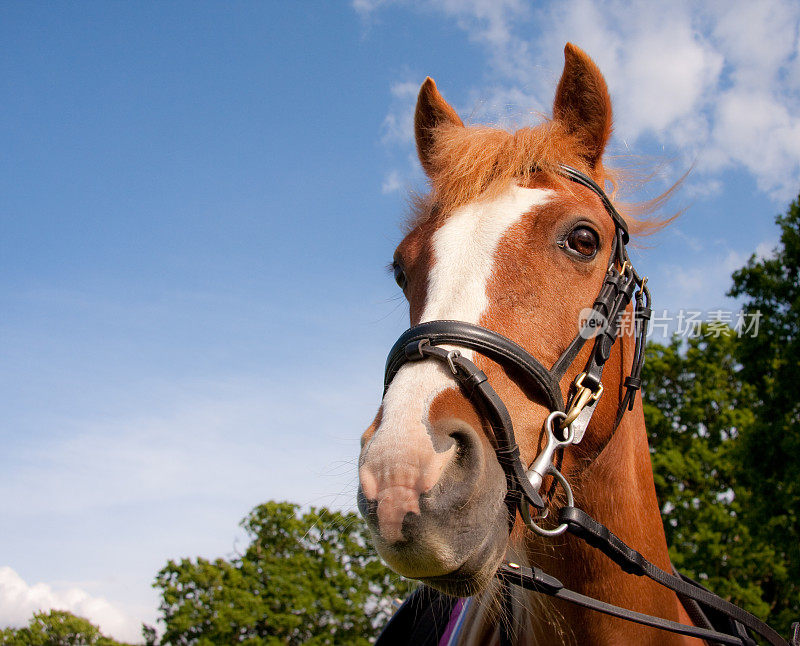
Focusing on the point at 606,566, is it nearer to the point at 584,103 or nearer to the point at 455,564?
the point at 455,564

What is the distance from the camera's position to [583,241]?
2.60 metres

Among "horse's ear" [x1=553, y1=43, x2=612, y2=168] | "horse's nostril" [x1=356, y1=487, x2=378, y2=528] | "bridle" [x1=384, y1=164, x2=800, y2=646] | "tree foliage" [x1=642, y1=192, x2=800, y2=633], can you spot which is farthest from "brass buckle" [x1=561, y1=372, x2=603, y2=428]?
"tree foliage" [x1=642, y1=192, x2=800, y2=633]

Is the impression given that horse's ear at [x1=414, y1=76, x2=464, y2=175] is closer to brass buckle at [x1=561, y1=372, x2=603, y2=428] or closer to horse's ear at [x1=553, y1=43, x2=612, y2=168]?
horse's ear at [x1=553, y1=43, x2=612, y2=168]

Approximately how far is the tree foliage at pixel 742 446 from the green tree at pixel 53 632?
119ft

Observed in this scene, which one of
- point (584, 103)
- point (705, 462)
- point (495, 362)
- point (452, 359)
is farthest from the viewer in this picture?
point (705, 462)

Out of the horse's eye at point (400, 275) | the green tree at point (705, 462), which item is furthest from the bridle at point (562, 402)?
the green tree at point (705, 462)

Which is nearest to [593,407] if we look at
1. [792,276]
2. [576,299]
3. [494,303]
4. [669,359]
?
[576,299]

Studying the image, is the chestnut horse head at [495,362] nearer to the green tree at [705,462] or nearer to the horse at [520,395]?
the horse at [520,395]

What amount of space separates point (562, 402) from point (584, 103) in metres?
1.70

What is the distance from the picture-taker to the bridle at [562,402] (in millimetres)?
2041

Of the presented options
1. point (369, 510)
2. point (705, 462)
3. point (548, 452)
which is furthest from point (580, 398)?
point (705, 462)

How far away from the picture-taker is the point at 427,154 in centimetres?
386

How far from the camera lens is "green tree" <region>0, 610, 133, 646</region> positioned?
3734 cm

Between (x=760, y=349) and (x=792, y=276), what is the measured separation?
2174 millimetres
